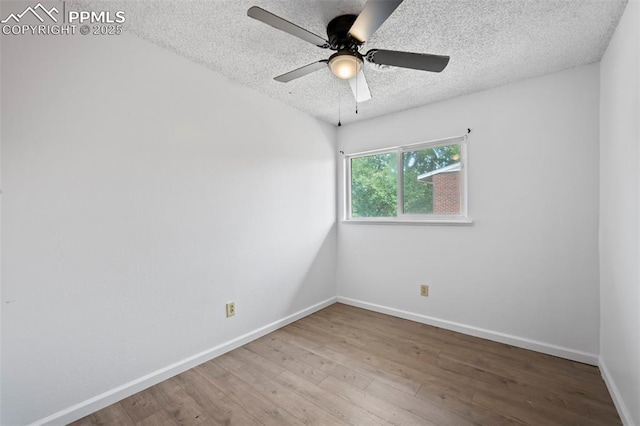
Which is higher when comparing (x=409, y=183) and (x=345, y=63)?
(x=345, y=63)

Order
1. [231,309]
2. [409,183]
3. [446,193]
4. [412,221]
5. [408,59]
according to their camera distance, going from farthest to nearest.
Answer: [409,183]
[412,221]
[446,193]
[231,309]
[408,59]

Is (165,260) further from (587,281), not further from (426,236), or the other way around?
(587,281)

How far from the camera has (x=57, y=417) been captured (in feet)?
4.70

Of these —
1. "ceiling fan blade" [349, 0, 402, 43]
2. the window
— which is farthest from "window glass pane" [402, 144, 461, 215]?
"ceiling fan blade" [349, 0, 402, 43]

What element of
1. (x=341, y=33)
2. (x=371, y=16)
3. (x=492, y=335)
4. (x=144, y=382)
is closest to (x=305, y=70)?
(x=341, y=33)

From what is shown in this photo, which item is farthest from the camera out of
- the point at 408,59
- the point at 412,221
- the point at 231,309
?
the point at 412,221

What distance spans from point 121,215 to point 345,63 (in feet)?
5.44

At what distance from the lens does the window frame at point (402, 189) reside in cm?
258

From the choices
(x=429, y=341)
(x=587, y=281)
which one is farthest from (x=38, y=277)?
(x=587, y=281)

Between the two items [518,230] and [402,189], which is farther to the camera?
[402,189]

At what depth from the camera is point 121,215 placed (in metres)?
1.67

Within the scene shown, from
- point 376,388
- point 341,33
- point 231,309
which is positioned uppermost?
point 341,33

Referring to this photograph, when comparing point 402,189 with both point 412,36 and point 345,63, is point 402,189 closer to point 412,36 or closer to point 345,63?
point 412,36

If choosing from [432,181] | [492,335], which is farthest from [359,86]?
[492,335]
